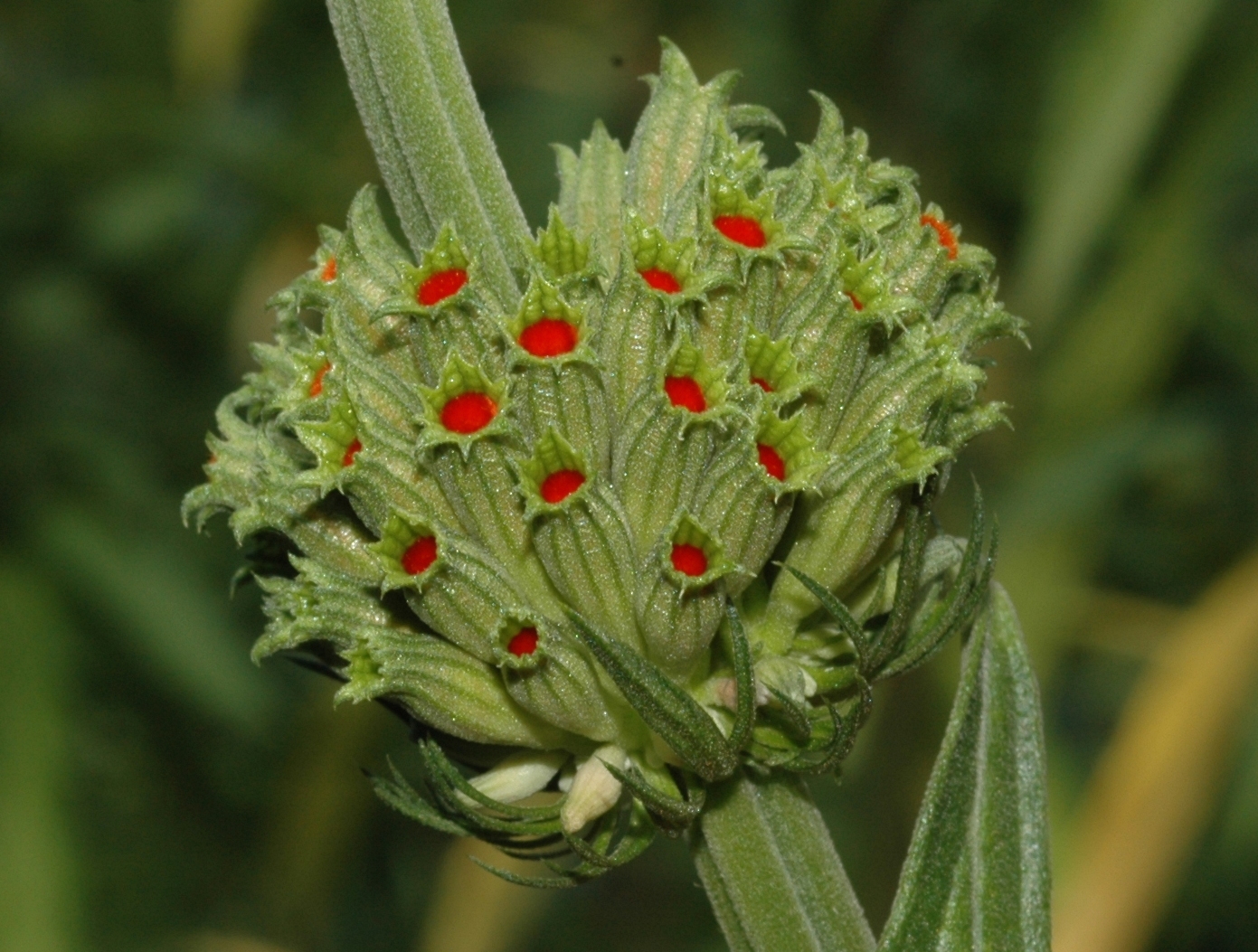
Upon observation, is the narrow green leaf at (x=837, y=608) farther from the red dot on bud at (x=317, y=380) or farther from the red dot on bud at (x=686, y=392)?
the red dot on bud at (x=317, y=380)

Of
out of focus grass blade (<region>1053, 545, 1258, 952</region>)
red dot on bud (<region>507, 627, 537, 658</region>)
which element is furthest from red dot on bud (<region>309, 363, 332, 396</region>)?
out of focus grass blade (<region>1053, 545, 1258, 952</region>)

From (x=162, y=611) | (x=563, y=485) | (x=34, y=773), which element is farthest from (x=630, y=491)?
(x=162, y=611)

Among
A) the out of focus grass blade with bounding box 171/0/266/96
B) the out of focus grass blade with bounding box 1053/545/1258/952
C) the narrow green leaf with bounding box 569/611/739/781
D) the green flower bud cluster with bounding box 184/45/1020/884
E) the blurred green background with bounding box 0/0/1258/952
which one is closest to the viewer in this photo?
the narrow green leaf with bounding box 569/611/739/781

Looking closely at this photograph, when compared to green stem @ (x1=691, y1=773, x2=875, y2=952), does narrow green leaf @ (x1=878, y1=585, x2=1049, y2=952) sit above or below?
above

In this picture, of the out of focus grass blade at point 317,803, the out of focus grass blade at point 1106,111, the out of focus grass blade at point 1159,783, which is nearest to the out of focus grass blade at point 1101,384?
the out of focus grass blade at point 1159,783

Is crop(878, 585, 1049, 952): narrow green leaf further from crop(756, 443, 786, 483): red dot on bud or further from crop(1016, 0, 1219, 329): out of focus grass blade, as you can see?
crop(1016, 0, 1219, 329): out of focus grass blade

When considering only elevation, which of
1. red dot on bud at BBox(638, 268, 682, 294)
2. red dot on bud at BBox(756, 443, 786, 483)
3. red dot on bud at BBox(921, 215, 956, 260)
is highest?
red dot on bud at BBox(921, 215, 956, 260)
